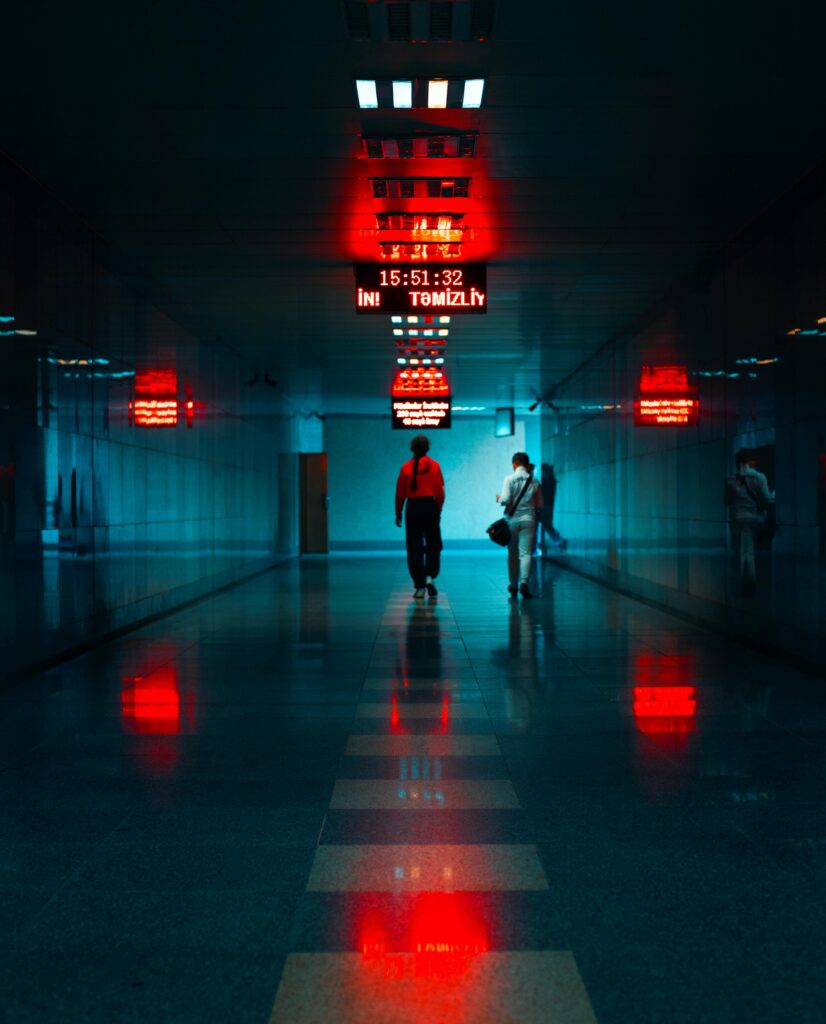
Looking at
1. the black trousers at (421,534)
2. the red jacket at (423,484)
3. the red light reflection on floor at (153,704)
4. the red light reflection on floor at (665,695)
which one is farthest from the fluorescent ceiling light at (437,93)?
the black trousers at (421,534)

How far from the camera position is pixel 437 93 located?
699 centimetres

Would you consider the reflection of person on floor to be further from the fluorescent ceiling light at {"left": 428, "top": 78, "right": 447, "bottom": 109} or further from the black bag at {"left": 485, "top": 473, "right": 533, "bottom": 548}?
the black bag at {"left": 485, "top": 473, "right": 533, "bottom": 548}

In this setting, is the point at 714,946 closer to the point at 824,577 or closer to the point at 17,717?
the point at 17,717

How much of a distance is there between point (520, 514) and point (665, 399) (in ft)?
8.53

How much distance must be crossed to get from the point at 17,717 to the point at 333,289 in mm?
7354

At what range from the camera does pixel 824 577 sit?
8102mm

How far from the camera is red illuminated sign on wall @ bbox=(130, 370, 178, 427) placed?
1249cm

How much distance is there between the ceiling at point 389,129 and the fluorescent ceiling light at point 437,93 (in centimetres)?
13

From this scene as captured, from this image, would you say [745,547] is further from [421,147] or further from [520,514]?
[520,514]

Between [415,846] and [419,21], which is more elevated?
[419,21]

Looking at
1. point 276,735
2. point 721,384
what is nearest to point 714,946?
point 276,735

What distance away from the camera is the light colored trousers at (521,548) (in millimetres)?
15242

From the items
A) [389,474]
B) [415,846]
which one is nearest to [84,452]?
[415,846]

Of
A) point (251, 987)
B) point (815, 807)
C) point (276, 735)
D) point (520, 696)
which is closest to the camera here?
point (251, 987)
